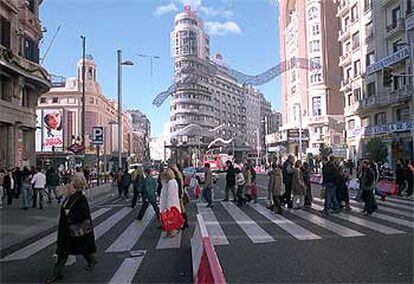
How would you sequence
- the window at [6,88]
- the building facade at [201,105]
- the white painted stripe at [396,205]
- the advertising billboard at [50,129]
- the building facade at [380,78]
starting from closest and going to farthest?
the white painted stripe at [396,205] < the window at [6,88] < the building facade at [380,78] < the advertising billboard at [50,129] < the building facade at [201,105]

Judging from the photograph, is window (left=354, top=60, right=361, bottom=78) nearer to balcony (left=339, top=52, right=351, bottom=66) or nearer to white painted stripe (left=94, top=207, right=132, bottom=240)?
balcony (left=339, top=52, right=351, bottom=66)

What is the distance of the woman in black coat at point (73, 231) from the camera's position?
7590 mm

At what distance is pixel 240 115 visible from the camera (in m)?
145

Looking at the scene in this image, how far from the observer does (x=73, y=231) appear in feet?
25.0

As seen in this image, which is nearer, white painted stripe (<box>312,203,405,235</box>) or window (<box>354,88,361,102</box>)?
white painted stripe (<box>312,203,405,235</box>)

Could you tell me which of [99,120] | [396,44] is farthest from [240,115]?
[396,44]

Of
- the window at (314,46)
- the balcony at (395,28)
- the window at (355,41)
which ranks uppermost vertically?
the window at (314,46)

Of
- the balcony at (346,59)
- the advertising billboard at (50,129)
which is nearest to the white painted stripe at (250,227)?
the balcony at (346,59)

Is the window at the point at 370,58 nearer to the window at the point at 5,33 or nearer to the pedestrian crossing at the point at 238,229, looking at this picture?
the window at the point at 5,33

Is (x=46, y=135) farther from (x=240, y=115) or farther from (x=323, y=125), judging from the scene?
(x=240, y=115)

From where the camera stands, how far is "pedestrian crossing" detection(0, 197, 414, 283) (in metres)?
9.96

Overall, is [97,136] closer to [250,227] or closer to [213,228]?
[213,228]

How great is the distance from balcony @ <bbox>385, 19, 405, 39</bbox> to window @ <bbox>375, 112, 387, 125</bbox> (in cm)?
678

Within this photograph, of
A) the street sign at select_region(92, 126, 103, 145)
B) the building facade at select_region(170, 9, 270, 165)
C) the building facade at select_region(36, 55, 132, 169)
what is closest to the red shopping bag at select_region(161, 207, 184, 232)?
the street sign at select_region(92, 126, 103, 145)
